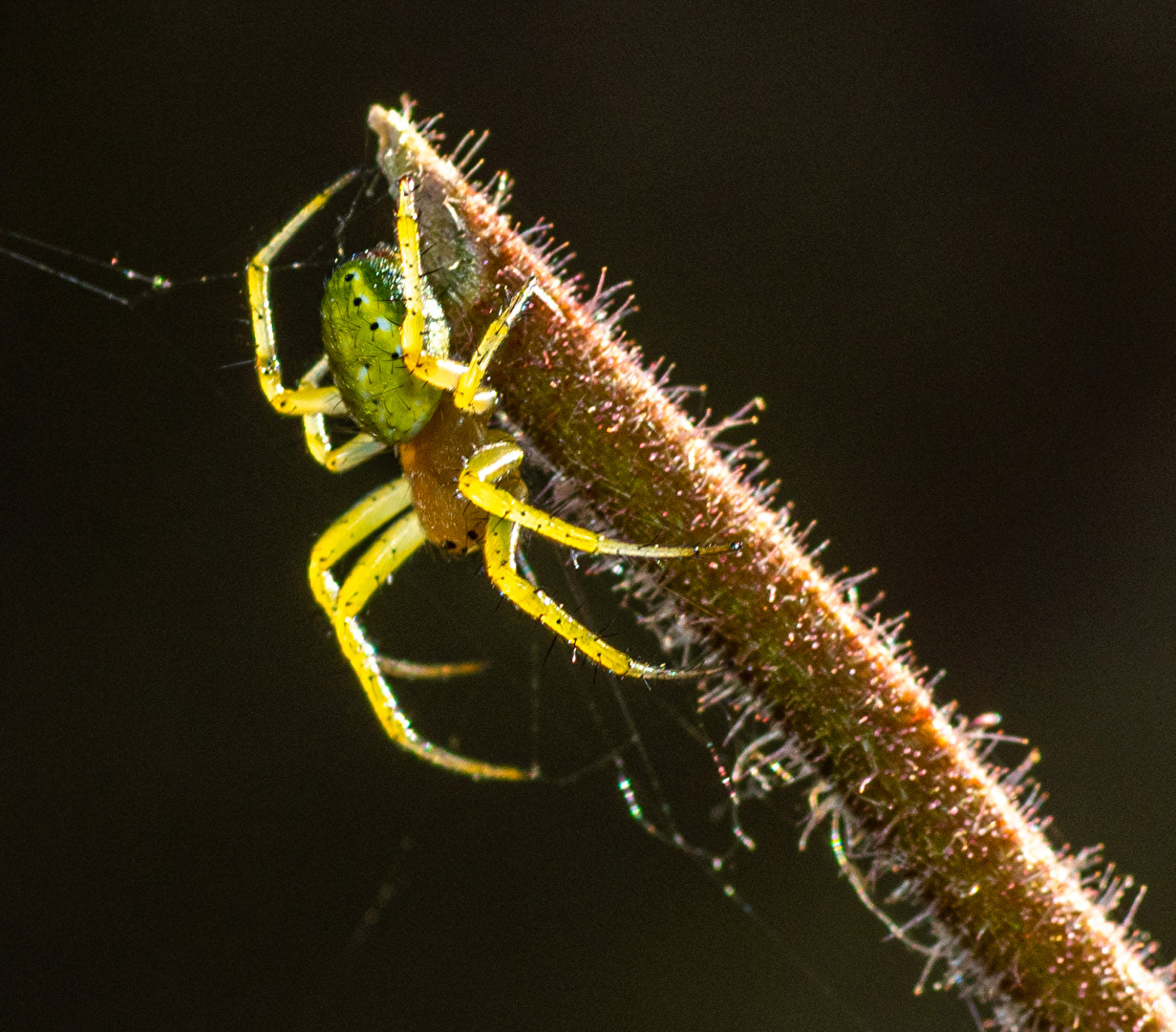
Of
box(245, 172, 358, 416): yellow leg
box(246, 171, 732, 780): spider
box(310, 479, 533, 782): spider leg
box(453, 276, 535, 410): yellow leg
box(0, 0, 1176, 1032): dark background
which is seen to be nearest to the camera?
box(453, 276, 535, 410): yellow leg

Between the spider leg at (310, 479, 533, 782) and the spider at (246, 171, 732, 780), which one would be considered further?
the spider leg at (310, 479, 533, 782)

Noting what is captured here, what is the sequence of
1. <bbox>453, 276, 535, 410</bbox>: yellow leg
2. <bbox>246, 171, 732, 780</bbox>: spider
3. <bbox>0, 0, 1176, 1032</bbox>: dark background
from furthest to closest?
<bbox>0, 0, 1176, 1032</bbox>: dark background → <bbox>246, 171, 732, 780</bbox>: spider → <bbox>453, 276, 535, 410</bbox>: yellow leg

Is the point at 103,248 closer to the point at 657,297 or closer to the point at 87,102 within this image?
the point at 87,102

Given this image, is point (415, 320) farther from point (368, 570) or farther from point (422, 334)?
point (368, 570)

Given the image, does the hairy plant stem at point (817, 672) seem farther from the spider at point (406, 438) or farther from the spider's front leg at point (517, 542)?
the spider's front leg at point (517, 542)

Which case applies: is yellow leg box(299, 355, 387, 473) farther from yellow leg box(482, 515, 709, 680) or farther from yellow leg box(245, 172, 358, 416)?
yellow leg box(482, 515, 709, 680)

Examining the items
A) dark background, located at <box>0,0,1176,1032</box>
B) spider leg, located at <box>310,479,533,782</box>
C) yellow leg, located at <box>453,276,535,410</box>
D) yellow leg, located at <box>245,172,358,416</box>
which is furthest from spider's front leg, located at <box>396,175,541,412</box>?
dark background, located at <box>0,0,1176,1032</box>

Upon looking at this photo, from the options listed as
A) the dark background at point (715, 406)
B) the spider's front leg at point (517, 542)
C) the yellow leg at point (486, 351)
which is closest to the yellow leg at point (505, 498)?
the spider's front leg at point (517, 542)
